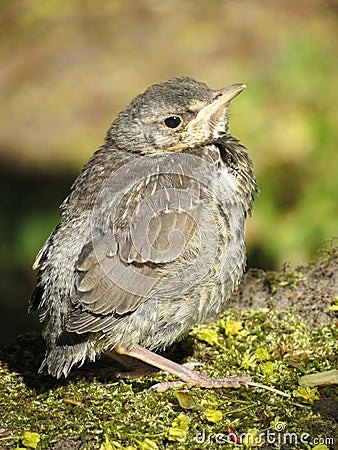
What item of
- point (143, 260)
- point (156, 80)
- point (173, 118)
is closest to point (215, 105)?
point (173, 118)

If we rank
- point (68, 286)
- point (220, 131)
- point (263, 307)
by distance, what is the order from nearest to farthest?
point (68, 286), point (220, 131), point (263, 307)

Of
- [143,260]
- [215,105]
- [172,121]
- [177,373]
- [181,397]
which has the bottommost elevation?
[181,397]

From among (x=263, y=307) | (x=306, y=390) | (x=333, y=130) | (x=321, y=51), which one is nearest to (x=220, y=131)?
(x=263, y=307)

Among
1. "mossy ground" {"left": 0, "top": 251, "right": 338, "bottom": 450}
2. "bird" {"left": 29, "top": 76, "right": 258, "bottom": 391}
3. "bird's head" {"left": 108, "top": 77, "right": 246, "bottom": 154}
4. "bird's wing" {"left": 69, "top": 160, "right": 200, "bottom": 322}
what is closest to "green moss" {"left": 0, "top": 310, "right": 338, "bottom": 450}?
"mossy ground" {"left": 0, "top": 251, "right": 338, "bottom": 450}

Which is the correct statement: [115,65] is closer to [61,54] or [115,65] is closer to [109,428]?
[61,54]

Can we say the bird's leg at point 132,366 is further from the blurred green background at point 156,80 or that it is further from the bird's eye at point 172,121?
the blurred green background at point 156,80

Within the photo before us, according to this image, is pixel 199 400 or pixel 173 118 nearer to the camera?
pixel 199 400

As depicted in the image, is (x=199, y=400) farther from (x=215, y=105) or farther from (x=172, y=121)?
(x=215, y=105)
